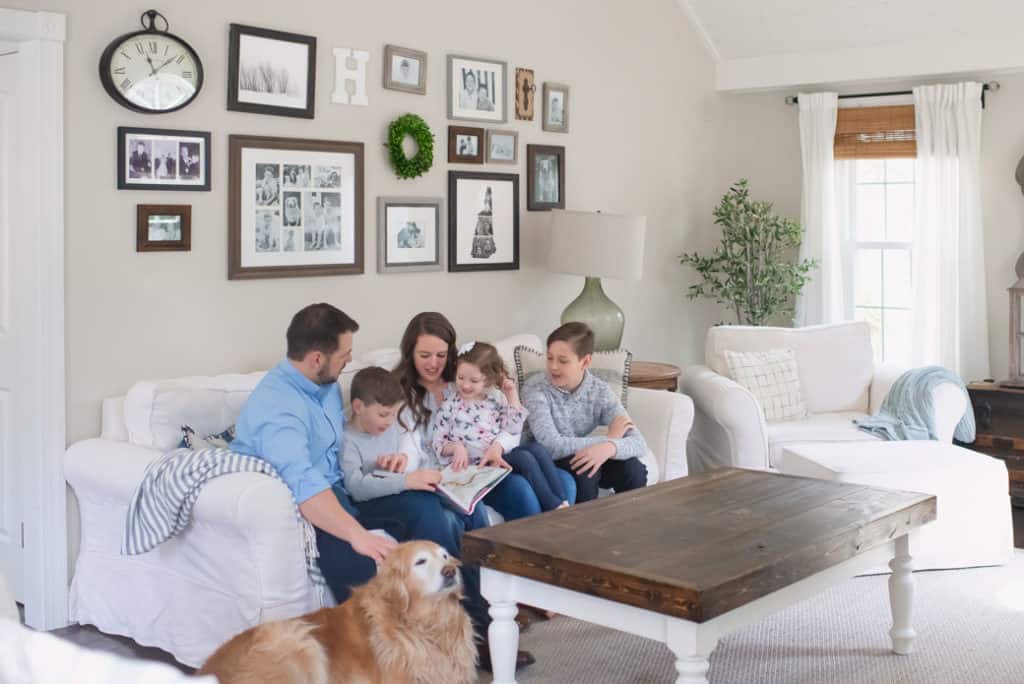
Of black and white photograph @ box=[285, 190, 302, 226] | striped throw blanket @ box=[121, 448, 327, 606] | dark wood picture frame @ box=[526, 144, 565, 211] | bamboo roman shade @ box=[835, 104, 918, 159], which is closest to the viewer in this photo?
striped throw blanket @ box=[121, 448, 327, 606]

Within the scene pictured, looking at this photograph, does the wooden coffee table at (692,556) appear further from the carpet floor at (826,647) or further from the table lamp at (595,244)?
the table lamp at (595,244)

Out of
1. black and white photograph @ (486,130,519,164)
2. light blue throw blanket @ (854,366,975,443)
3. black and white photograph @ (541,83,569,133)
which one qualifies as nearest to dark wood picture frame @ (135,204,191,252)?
black and white photograph @ (486,130,519,164)

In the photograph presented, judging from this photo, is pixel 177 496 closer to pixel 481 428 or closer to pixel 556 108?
pixel 481 428

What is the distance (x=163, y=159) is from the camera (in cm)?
411

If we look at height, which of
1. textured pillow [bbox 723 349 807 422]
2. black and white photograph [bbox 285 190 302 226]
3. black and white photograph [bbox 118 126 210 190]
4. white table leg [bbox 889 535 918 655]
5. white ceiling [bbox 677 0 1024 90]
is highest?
white ceiling [bbox 677 0 1024 90]

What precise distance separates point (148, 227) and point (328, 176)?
2.65 ft

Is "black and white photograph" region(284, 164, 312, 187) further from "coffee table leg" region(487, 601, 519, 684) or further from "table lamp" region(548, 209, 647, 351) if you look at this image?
"coffee table leg" region(487, 601, 519, 684)

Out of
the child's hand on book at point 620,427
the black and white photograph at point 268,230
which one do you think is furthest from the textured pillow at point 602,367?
the black and white photograph at point 268,230

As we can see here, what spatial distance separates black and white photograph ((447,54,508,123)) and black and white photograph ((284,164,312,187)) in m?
0.82

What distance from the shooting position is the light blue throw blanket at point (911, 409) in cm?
516

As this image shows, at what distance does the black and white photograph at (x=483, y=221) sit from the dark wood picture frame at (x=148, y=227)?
52.1 inches

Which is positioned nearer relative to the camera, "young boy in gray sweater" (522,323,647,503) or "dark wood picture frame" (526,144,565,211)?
"young boy in gray sweater" (522,323,647,503)

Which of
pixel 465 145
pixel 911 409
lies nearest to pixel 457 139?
pixel 465 145

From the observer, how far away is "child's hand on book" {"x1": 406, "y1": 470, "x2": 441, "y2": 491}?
11.9ft
